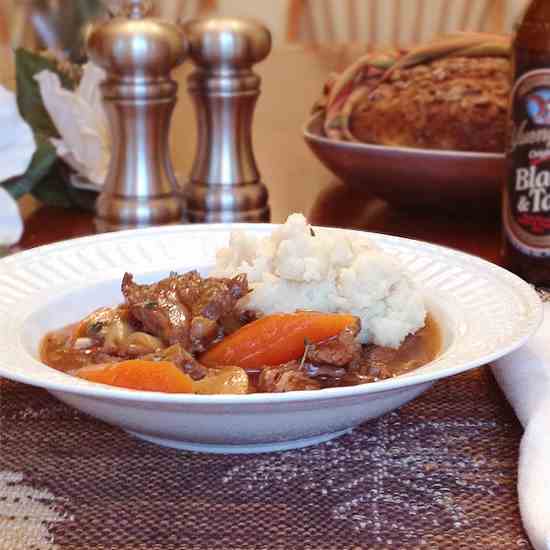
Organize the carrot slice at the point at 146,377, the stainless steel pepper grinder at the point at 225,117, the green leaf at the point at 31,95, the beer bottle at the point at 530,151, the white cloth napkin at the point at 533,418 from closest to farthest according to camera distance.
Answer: the white cloth napkin at the point at 533,418 → the carrot slice at the point at 146,377 → the beer bottle at the point at 530,151 → the stainless steel pepper grinder at the point at 225,117 → the green leaf at the point at 31,95

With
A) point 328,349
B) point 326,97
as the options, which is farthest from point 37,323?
point 326,97

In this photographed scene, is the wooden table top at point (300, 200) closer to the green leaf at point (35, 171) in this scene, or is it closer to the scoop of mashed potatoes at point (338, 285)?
the green leaf at point (35, 171)

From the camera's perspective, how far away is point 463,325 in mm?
972

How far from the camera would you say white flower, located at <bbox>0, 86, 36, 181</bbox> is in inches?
59.6

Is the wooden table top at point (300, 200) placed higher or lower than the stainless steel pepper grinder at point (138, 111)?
lower

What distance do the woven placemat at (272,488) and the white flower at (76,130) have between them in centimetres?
80

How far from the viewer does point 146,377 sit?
33.1 inches

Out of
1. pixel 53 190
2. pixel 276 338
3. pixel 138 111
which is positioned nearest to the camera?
→ pixel 276 338

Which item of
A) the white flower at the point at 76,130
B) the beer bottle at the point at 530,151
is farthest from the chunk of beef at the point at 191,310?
the white flower at the point at 76,130

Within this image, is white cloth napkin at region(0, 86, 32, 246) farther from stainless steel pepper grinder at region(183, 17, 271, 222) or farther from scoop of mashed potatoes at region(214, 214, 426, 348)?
scoop of mashed potatoes at region(214, 214, 426, 348)

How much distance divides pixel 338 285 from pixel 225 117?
0.68 m

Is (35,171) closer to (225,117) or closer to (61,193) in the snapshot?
(61,193)

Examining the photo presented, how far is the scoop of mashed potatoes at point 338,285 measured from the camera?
0.98m

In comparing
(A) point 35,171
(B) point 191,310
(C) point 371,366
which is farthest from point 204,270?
(A) point 35,171
